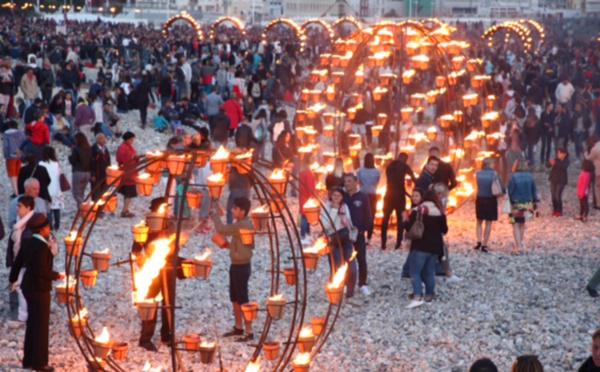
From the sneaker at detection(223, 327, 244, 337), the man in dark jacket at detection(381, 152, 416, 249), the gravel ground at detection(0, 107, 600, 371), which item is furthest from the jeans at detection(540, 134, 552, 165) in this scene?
the sneaker at detection(223, 327, 244, 337)

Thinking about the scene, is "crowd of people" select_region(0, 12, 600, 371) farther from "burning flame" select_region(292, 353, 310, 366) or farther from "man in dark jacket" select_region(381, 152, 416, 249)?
"burning flame" select_region(292, 353, 310, 366)

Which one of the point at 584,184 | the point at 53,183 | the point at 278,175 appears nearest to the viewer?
the point at 278,175

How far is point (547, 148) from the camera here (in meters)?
20.4

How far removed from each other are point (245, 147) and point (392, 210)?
411cm

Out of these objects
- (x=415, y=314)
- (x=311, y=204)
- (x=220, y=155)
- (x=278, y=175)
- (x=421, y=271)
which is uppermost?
(x=220, y=155)

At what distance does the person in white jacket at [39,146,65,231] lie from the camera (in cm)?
1338

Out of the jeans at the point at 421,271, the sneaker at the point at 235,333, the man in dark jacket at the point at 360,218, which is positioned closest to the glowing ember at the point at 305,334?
the sneaker at the point at 235,333

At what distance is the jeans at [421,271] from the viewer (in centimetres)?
1100

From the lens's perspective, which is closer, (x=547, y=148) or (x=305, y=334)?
(x=305, y=334)

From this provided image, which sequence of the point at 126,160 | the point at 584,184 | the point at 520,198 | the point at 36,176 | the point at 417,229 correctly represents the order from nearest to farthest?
the point at 417,229
the point at 36,176
the point at 520,198
the point at 126,160
the point at 584,184

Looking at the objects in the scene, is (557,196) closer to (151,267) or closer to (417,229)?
(417,229)

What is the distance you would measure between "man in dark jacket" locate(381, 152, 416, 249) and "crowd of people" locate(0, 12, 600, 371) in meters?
0.02

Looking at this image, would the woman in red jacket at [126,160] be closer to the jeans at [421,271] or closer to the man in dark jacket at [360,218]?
the man in dark jacket at [360,218]

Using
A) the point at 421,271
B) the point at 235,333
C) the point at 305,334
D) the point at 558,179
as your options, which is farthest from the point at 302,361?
the point at 558,179
